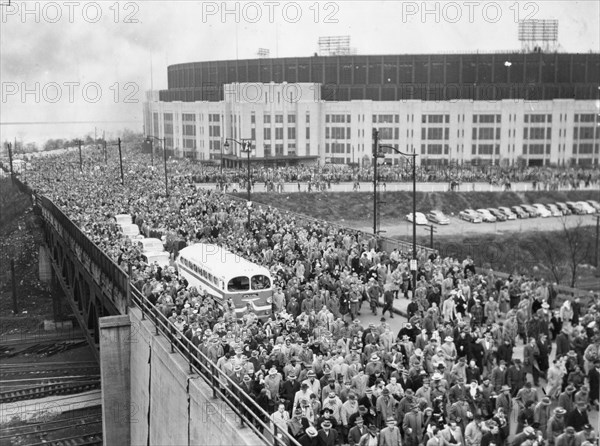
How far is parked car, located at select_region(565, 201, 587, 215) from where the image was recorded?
565 inches

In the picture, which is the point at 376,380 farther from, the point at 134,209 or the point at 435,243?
the point at 435,243

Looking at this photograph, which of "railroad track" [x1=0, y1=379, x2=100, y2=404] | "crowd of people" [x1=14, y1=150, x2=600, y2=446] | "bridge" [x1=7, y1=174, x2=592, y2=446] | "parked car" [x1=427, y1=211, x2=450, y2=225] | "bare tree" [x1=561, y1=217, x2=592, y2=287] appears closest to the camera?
"crowd of people" [x1=14, y1=150, x2=600, y2=446]

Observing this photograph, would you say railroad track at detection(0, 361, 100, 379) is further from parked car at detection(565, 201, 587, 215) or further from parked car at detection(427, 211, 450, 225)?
parked car at detection(565, 201, 587, 215)

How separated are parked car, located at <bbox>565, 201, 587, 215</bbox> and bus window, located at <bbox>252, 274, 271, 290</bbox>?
37.9 ft

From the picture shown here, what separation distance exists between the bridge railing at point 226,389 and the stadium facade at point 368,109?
217ft

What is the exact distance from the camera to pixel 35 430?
32.8 meters

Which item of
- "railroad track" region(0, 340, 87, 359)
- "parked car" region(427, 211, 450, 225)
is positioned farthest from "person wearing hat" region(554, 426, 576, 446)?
"parked car" region(427, 211, 450, 225)

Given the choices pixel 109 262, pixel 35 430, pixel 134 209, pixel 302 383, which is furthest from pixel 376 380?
pixel 134 209

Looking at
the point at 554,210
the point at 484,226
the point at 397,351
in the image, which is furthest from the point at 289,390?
the point at 484,226

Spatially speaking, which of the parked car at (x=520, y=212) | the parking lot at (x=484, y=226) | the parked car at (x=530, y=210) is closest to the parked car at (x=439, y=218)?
the parking lot at (x=484, y=226)

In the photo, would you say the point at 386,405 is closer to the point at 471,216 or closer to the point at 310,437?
the point at 310,437

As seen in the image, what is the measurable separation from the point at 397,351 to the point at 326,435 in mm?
4541

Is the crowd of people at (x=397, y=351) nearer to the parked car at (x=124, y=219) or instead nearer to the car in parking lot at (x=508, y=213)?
the car in parking lot at (x=508, y=213)

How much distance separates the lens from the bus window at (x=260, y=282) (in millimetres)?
24266
